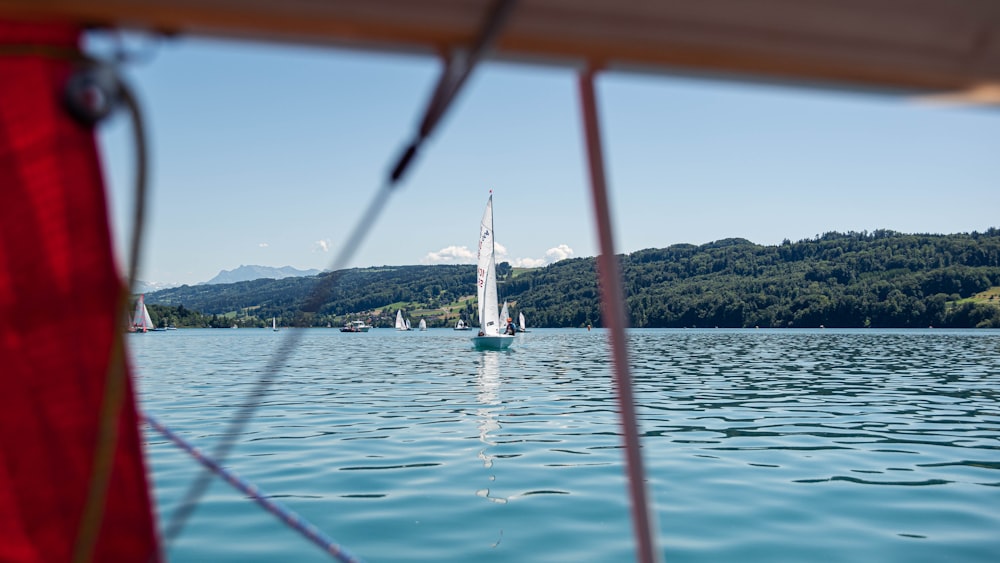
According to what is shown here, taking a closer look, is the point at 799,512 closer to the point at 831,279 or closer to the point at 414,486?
the point at 414,486

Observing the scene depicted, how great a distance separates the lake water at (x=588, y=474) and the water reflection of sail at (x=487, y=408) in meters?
0.09

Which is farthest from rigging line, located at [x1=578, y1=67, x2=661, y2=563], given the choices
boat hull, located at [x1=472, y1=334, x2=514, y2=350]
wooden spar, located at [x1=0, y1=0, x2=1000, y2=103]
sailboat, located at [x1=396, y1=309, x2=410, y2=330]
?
sailboat, located at [x1=396, y1=309, x2=410, y2=330]

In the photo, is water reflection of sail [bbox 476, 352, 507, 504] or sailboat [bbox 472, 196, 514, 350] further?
sailboat [bbox 472, 196, 514, 350]

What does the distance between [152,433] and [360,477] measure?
24.8 feet

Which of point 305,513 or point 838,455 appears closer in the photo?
point 305,513

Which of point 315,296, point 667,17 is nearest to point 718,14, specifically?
point 667,17

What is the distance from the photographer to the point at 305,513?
10055 mm

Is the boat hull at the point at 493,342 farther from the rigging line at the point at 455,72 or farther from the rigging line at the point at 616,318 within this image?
the rigging line at the point at 455,72

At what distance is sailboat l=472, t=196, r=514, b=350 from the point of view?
46.9 m

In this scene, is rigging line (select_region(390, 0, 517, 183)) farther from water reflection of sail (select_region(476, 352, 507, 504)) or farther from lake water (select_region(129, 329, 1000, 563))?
water reflection of sail (select_region(476, 352, 507, 504))

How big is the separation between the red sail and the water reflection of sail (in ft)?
29.0

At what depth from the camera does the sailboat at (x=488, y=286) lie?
46.9 meters

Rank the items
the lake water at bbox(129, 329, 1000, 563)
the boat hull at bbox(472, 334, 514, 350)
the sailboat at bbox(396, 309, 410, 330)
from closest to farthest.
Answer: the lake water at bbox(129, 329, 1000, 563) → the boat hull at bbox(472, 334, 514, 350) → the sailboat at bbox(396, 309, 410, 330)

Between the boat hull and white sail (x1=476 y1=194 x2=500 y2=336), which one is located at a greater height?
white sail (x1=476 y1=194 x2=500 y2=336)
